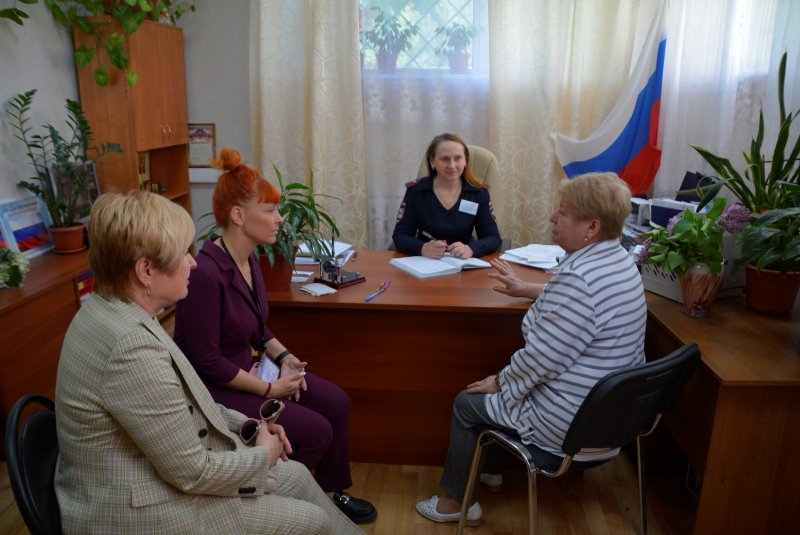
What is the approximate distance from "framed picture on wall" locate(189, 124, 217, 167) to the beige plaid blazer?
11.0 feet

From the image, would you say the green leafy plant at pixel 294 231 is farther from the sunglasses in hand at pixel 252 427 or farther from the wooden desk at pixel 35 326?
the wooden desk at pixel 35 326

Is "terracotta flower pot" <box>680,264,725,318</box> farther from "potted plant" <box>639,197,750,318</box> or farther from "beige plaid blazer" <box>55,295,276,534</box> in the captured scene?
"beige plaid blazer" <box>55,295,276,534</box>

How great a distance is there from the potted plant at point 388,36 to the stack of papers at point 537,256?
1.87 metres

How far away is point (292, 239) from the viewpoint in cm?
233

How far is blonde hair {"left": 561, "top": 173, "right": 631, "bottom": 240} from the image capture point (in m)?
1.88

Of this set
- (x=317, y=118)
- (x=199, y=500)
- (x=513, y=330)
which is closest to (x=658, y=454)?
(x=513, y=330)

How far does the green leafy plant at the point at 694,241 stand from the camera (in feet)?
6.78

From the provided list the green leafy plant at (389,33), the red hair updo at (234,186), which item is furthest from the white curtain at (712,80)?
the red hair updo at (234,186)

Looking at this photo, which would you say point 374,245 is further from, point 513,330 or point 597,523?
point 597,523

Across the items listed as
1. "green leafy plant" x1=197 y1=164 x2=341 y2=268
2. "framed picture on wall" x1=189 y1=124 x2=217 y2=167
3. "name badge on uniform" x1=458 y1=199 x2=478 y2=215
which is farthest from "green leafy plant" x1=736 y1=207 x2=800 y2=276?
"framed picture on wall" x1=189 y1=124 x2=217 y2=167

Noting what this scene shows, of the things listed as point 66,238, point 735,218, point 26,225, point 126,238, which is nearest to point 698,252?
point 735,218

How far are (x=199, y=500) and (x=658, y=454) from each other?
1870mm

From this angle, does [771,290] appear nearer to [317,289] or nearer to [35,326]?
[317,289]

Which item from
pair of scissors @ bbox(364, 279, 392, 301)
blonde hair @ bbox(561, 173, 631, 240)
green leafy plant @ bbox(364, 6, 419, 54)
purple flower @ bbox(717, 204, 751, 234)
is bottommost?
pair of scissors @ bbox(364, 279, 392, 301)
